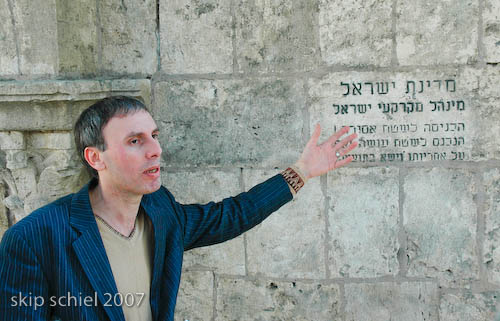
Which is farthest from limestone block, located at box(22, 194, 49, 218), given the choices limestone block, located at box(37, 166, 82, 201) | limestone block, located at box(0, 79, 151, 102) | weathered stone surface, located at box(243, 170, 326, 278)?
weathered stone surface, located at box(243, 170, 326, 278)

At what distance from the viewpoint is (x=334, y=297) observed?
301 centimetres

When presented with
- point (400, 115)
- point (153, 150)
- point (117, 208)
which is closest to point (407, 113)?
point (400, 115)

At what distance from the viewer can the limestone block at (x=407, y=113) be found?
283 cm

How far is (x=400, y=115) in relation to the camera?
2.88 meters

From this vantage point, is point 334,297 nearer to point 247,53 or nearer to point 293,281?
point 293,281

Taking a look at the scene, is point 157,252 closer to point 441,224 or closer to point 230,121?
point 230,121

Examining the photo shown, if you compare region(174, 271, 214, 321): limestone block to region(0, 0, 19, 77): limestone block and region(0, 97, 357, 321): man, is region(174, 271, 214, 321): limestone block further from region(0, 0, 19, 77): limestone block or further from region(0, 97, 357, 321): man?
region(0, 0, 19, 77): limestone block

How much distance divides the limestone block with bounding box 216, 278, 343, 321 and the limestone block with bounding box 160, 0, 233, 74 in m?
1.22

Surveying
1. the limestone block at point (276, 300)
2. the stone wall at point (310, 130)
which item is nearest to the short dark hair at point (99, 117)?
the stone wall at point (310, 130)

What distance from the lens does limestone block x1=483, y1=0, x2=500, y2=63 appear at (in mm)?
2777

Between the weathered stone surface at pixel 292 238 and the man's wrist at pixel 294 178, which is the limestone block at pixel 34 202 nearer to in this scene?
the weathered stone surface at pixel 292 238

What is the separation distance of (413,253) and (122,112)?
5.81ft

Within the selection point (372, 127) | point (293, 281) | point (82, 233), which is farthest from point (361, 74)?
point (82, 233)

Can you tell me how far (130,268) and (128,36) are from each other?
61.4 inches
